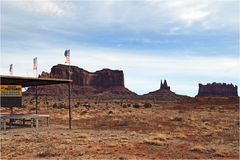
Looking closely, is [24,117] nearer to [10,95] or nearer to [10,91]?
[10,95]

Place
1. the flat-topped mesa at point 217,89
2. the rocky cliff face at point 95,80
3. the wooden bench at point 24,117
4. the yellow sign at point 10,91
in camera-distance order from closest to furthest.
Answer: the wooden bench at point 24,117 → the yellow sign at point 10,91 → the flat-topped mesa at point 217,89 → the rocky cliff face at point 95,80

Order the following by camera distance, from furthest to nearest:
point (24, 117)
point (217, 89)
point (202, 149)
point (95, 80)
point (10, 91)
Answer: point (95, 80) → point (217, 89) → point (10, 91) → point (24, 117) → point (202, 149)

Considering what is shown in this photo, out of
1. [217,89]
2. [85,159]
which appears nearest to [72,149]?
[85,159]

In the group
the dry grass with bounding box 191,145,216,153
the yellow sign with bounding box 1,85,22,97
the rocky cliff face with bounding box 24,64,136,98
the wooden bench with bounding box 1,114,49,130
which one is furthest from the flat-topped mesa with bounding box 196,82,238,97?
the dry grass with bounding box 191,145,216,153

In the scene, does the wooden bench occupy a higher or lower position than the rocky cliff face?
lower

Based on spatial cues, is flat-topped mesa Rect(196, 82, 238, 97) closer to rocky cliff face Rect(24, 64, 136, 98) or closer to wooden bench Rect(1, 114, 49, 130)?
rocky cliff face Rect(24, 64, 136, 98)

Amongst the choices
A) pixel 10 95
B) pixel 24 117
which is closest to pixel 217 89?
pixel 10 95

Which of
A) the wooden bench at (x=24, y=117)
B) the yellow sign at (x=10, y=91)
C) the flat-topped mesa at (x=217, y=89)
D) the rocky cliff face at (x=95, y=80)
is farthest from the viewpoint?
the rocky cliff face at (x=95, y=80)

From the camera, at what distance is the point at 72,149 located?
40.9 ft

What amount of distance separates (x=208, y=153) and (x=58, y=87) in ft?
492

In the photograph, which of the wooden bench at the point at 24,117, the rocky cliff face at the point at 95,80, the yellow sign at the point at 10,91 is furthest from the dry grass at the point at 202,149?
the rocky cliff face at the point at 95,80

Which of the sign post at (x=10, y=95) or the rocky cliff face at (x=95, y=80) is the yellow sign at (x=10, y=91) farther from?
the rocky cliff face at (x=95, y=80)

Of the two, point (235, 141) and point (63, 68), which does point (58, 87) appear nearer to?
point (63, 68)

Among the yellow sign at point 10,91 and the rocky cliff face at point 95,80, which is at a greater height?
the rocky cliff face at point 95,80
